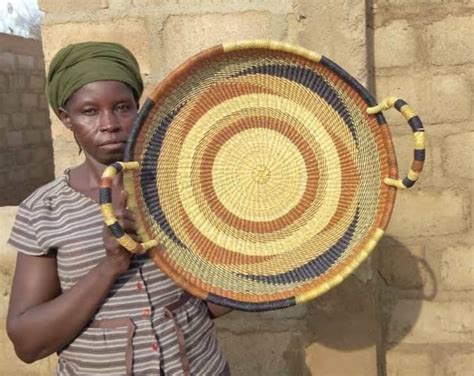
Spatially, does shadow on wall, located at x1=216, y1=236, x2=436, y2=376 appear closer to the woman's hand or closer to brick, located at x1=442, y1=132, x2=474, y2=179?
brick, located at x1=442, y1=132, x2=474, y2=179

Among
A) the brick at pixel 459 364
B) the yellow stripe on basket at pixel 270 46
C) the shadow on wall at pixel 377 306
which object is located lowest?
the brick at pixel 459 364

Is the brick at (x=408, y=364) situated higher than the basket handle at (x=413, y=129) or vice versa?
the basket handle at (x=413, y=129)

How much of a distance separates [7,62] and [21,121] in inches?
20.7

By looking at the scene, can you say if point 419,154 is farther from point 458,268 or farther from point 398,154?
point 458,268

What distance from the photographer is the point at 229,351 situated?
2.10 metres

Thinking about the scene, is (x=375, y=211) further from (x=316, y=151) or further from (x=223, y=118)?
(x=223, y=118)

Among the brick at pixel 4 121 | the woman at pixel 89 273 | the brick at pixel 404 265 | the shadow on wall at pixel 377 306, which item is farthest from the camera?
the brick at pixel 4 121

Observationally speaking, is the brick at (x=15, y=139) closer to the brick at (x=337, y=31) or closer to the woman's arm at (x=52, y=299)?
the brick at (x=337, y=31)

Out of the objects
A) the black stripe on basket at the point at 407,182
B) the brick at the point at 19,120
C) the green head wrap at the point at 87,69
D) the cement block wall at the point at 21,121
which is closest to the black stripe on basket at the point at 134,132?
the green head wrap at the point at 87,69

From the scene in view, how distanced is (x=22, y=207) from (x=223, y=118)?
474 millimetres

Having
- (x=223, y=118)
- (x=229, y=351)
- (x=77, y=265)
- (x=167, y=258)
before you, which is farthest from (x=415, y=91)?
(x=77, y=265)

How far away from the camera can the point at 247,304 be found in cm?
119

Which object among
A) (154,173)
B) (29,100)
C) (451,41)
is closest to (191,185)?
(154,173)

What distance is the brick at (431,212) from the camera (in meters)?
2.11
